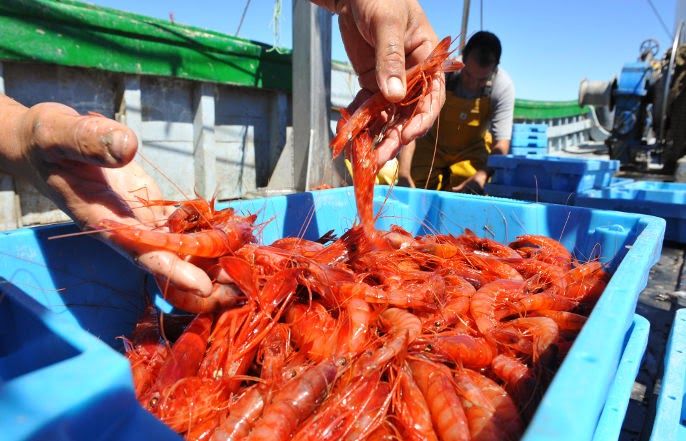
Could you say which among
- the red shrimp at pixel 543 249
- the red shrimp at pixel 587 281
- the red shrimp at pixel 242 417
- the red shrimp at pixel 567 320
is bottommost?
the red shrimp at pixel 242 417

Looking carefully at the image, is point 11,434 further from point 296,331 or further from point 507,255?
point 507,255

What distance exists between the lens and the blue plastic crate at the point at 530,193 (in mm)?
4621

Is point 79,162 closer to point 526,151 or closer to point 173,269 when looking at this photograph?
point 173,269

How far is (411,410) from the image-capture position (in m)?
1.41

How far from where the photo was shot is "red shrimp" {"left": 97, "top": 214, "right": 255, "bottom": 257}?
139cm

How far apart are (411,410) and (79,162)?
124cm

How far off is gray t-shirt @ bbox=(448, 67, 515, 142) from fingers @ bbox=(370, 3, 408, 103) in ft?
12.9

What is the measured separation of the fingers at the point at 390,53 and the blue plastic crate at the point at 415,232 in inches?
31.5

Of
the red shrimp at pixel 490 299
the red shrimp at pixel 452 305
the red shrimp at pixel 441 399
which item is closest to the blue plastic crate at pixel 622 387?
the red shrimp at pixel 441 399

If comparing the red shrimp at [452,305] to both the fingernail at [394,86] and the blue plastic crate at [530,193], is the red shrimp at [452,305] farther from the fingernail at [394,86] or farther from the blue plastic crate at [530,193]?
the blue plastic crate at [530,193]

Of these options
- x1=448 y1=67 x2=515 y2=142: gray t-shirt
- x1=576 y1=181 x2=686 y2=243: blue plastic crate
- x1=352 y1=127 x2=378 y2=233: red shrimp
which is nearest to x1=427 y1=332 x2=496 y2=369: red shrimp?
x1=352 y1=127 x2=378 y2=233: red shrimp

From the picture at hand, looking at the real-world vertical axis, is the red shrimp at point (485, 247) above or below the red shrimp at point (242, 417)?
above

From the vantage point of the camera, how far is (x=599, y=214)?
2.56m

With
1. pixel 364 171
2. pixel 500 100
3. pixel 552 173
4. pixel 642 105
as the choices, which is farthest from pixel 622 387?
pixel 642 105
